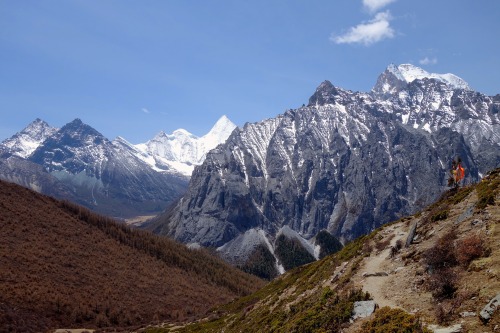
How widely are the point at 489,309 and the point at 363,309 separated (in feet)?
27.5

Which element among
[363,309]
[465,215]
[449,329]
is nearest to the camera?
[449,329]

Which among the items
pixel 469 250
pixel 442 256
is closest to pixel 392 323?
pixel 442 256

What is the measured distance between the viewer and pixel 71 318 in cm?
10231

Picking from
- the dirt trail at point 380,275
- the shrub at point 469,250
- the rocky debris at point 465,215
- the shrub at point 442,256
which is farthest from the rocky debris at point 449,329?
the rocky debris at point 465,215

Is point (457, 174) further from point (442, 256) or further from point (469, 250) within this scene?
point (469, 250)

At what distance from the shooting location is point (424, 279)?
2722cm

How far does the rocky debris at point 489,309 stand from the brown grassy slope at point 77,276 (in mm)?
79691

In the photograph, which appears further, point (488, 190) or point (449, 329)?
point (488, 190)

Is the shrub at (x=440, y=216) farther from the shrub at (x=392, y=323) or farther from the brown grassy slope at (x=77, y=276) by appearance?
the brown grassy slope at (x=77, y=276)

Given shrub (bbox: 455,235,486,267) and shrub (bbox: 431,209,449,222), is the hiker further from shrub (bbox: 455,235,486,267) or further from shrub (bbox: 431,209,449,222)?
shrub (bbox: 455,235,486,267)

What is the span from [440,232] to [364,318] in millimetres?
12901

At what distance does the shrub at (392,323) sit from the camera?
21.4 m

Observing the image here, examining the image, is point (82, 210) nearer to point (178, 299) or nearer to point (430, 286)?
point (178, 299)

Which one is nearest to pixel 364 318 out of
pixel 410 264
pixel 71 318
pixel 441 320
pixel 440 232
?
pixel 441 320
